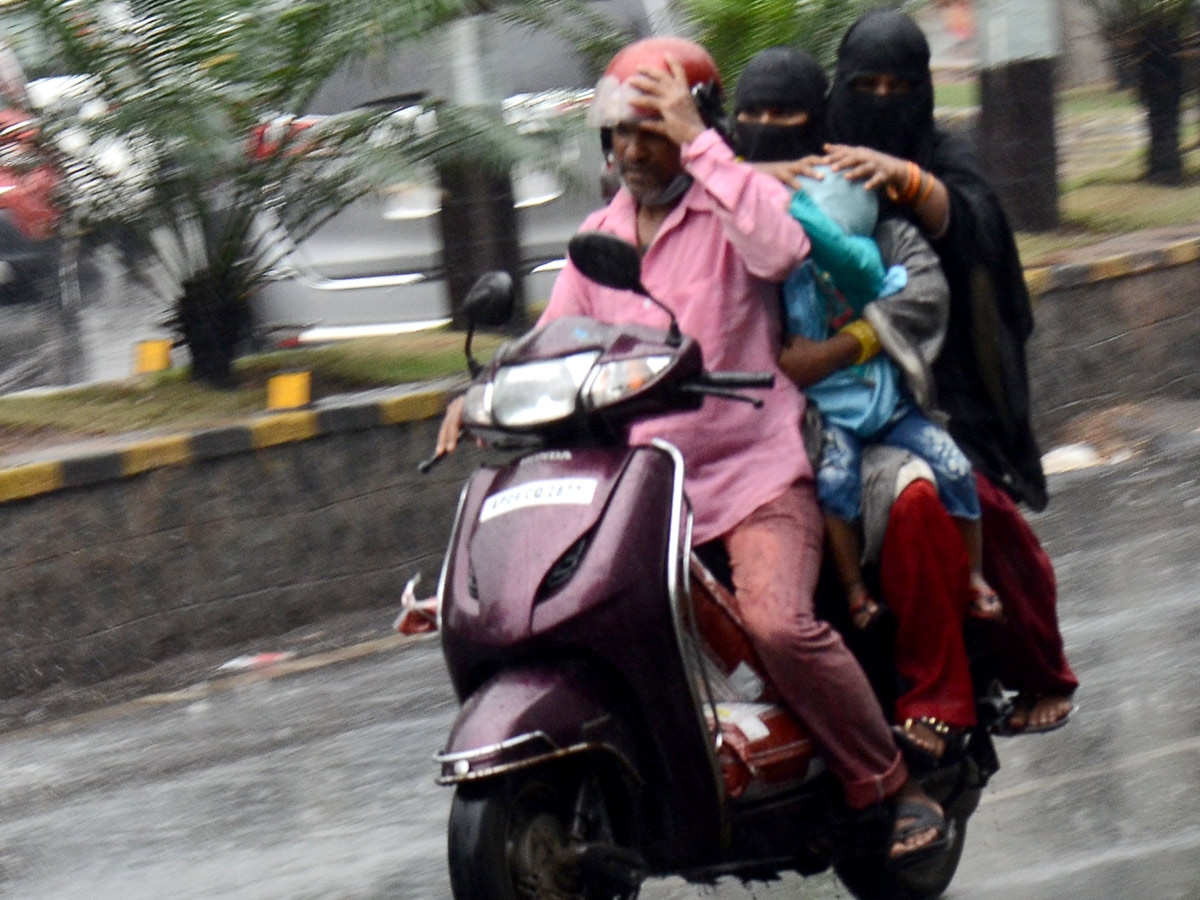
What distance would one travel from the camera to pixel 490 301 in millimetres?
4020

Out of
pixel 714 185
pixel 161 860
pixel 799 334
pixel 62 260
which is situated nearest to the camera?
pixel 714 185

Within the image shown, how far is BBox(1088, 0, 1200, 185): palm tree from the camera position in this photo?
40.5 feet

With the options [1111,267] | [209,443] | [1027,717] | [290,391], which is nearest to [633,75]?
[1027,717]

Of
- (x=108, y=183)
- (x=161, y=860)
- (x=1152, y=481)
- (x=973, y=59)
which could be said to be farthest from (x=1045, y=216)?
(x=161, y=860)

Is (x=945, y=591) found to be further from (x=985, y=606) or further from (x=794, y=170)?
(x=794, y=170)

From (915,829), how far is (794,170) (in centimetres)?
132

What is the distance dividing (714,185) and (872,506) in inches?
28.7

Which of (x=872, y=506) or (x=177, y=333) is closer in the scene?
(x=872, y=506)

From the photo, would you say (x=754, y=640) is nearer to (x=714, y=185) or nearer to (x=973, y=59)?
(x=714, y=185)

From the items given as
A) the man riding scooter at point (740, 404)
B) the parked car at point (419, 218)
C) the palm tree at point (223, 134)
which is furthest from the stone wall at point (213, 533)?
the man riding scooter at point (740, 404)

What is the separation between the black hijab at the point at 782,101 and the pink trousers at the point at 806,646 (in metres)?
0.68

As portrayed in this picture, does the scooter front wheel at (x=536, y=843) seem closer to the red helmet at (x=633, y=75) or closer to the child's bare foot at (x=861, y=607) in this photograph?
the child's bare foot at (x=861, y=607)

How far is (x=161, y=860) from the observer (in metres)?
5.31

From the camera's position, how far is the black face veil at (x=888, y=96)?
14.0ft
